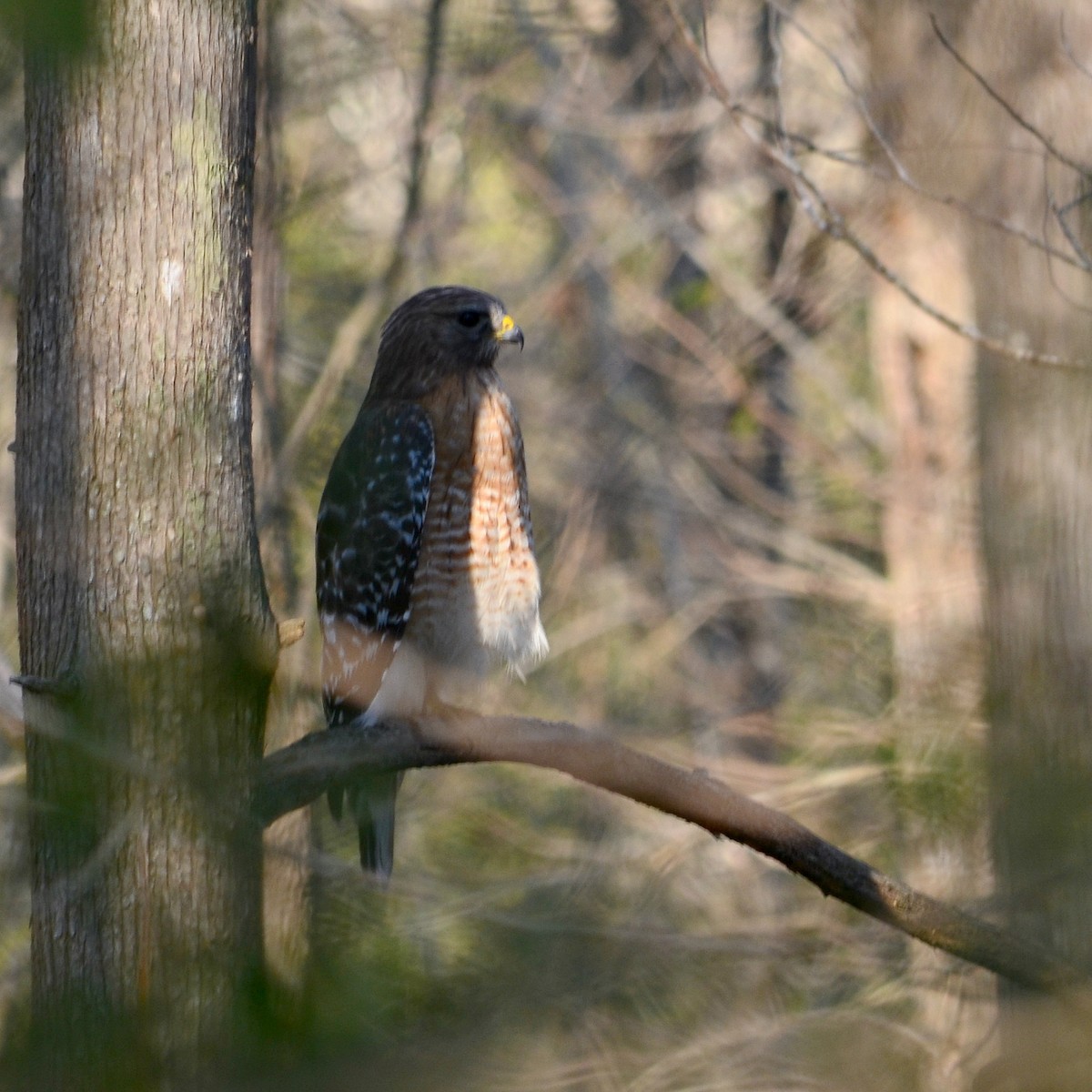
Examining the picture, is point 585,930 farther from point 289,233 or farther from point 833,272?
point 833,272

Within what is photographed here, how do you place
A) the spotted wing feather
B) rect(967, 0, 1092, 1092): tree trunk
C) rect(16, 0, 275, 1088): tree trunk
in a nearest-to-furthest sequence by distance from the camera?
rect(16, 0, 275, 1088): tree trunk → the spotted wing feather → rect(967, 0, 1092, 1092): tree trunk

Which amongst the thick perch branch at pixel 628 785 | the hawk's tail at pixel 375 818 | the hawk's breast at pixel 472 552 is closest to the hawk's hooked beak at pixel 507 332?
the hawk's breast at pixel 472 552

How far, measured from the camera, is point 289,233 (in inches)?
292

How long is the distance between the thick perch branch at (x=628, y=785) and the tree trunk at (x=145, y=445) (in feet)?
0.81

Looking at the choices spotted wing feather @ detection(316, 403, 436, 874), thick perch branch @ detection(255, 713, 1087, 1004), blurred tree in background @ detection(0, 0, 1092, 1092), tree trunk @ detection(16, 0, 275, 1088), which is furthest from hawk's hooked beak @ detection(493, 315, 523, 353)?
tree trunk @ detection(16, 0, 275, 1088)

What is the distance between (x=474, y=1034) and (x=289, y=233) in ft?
21.2

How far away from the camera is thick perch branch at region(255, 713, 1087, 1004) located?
2746mm

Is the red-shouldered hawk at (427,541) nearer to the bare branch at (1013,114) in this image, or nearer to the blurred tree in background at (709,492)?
the blurred tree in background at (709,492)

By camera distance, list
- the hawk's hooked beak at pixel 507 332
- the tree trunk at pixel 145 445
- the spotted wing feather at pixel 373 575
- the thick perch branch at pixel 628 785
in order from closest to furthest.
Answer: the tree trunk at pixel 145 445 < the thick perch branch at pixel 628 785 < the spotted wing feather at pixel 373 575 < the hawk's hooked beak at pixel 507 332

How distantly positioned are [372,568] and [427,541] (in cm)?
22

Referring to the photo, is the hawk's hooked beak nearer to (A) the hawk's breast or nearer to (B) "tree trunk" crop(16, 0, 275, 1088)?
(A) the hawk's breast

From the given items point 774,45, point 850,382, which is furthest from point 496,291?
point 774,45

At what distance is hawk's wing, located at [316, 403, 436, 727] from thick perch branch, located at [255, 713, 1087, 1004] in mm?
1067

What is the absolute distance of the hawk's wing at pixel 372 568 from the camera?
449 centimetres
